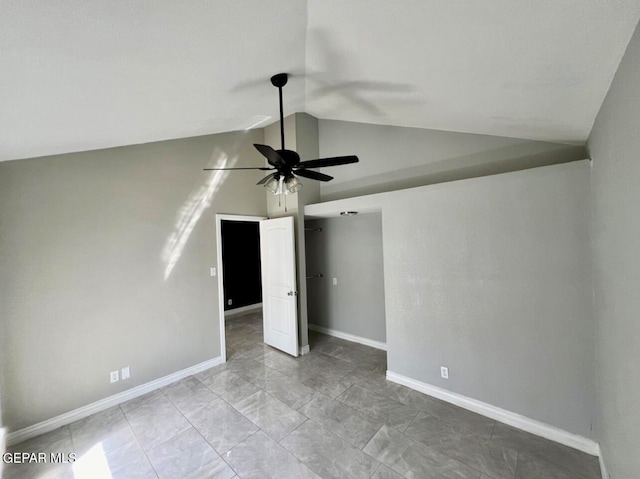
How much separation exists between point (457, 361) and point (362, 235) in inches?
84.3

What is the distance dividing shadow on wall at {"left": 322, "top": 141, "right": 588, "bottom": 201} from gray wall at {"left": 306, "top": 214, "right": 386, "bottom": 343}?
52 cm

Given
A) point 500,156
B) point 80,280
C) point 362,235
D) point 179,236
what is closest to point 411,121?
point 500,156

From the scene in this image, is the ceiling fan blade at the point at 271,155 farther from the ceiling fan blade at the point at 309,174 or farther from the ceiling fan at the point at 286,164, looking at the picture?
the ceiling fan blade at the point at 309,174

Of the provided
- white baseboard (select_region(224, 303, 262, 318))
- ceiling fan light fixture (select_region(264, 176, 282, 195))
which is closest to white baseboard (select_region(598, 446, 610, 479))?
ceiling fan light fixture (select_region(264, 176, 282, 195))

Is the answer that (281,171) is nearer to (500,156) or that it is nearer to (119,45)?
(119,45)

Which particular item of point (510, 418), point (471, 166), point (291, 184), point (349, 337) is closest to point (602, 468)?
point (510, 418)

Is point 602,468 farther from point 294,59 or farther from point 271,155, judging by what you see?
point 294,59

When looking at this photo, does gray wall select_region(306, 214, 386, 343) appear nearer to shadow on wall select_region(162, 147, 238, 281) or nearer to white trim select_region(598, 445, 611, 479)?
shadow on wall select_region(162, 147, 238, 281)

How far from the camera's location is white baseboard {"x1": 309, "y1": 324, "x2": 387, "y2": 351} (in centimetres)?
398

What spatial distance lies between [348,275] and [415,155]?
2144mm

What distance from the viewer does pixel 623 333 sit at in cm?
127

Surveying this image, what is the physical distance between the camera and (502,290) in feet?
7.53

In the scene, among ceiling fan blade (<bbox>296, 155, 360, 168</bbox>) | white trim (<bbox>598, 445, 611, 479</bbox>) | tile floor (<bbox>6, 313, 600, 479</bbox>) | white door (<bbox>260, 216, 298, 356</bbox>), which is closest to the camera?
white trim (<bbox>598, 445, 611, 479</bbox>)

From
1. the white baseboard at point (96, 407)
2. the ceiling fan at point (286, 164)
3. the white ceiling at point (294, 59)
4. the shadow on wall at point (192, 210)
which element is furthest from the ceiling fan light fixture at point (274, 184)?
the white baseboard at point (96, 407)
